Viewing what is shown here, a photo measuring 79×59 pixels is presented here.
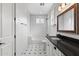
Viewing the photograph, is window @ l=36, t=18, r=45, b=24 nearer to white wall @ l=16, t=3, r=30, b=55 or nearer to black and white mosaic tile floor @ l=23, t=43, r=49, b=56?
black and white mosaic tile floor @ l=23, t=43, r=49, b=56

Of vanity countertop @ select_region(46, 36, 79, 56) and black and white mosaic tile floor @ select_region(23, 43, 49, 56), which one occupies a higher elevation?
vanity countertop @ select_region(46, 36, 79, 56)

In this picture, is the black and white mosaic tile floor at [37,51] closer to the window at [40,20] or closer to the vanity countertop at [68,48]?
the vanity countertop at [68,48]

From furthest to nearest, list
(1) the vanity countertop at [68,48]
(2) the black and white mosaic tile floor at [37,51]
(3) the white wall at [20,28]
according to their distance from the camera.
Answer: (2) the black and white mosaic tile floor at [37,51], (3) the white wall at [20,28], (1) the vanity countertop at [68,48]

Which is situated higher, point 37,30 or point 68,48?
point 37,30

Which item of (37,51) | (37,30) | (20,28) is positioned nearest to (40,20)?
(37,30)

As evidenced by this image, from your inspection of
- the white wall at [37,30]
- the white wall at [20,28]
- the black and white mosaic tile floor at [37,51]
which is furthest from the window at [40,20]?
the white wall at [20,28]

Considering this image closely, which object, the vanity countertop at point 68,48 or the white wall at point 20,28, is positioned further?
the white wall at point 20,28

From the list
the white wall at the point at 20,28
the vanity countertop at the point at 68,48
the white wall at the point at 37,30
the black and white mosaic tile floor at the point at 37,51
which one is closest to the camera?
the vanity countertop at the point at 68,48

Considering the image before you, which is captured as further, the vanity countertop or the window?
the window

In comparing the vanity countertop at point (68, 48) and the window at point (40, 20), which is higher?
the window at point (40, 20)

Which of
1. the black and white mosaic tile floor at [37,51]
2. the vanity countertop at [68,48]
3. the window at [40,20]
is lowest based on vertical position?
the black and white mosaic tile floor at [37,51]

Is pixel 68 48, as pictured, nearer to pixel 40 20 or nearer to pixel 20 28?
pixel 20 28

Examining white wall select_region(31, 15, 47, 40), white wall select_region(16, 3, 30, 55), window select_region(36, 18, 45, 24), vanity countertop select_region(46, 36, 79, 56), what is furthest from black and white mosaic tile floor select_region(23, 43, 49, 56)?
window select_region(36, 18, 45, 24)

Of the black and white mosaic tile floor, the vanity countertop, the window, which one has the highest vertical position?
the window
